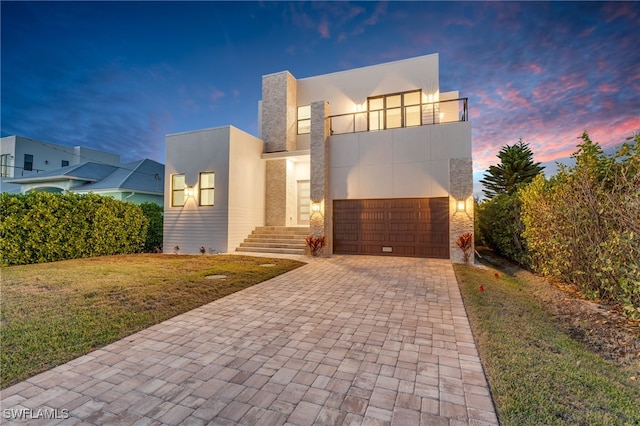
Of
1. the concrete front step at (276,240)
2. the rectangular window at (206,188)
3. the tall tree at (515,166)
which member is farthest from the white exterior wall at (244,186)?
the tall tree at (515,166)

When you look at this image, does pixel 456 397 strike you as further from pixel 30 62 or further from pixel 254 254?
pixel 30 62

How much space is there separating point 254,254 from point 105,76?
47.0 ft

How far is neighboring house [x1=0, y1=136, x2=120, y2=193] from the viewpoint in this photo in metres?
22.8

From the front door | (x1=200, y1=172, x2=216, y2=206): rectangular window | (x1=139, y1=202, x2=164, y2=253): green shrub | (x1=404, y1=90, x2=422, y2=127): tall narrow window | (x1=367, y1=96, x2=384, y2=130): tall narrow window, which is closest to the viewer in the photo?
(x1=200, y1=172, x2=216, y2=206): rectangular window

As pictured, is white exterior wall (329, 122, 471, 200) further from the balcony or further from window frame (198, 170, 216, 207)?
window frame (198, 170, 216, 207)

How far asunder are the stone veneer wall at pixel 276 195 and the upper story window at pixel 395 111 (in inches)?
190

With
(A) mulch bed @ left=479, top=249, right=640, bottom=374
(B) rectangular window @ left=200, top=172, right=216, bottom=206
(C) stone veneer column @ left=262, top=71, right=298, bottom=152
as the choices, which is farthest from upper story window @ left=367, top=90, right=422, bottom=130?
(A) mulch bed @ left=479, top=249, right=640, bottom=374

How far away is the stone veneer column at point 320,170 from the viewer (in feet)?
35.6

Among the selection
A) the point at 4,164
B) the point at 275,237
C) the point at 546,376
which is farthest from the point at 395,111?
the point at 4,164

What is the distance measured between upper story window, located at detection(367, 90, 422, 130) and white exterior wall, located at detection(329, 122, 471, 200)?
2113 mm

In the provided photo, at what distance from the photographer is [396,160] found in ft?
33.7

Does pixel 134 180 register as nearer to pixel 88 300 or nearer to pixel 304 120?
pixel 304 120

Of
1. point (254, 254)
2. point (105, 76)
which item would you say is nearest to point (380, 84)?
point (254, 254)

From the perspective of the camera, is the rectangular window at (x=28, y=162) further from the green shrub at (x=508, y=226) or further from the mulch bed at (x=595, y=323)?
the mulch bed at (x=595, y=323)
